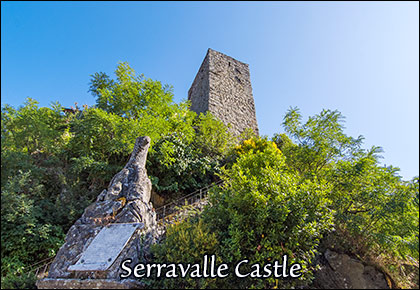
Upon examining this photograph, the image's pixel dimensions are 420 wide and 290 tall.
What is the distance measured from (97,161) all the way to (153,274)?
5.88 m

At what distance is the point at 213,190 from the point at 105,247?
8.09 feet

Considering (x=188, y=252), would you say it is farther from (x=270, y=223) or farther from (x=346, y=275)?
(x=346, y=275)

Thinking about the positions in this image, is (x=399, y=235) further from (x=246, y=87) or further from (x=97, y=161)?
(x=246, y=87)

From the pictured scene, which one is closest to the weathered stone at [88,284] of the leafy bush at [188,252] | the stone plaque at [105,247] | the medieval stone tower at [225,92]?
the stone plaque at [105,247]

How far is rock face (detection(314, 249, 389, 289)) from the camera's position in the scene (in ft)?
12.6

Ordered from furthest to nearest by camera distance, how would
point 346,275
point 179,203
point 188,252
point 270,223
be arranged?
point 179,203 → point 346,275 → point 270,223 → point 188,252

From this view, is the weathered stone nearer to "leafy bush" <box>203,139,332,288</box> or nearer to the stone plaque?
the stone plaque

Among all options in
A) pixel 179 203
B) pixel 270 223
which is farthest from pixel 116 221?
pixel 179 203

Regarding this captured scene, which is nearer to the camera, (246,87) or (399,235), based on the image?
(399,235)

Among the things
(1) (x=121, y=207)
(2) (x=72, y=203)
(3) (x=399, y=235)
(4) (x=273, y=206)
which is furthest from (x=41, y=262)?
(3) (x=399, y=235)

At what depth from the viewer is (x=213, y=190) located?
16.4ft

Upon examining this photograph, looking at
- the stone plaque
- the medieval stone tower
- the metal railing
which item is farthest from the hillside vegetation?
the medieval stone tower

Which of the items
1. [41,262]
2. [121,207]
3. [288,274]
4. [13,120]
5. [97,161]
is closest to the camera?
[288,274]

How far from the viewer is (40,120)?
359 inches
